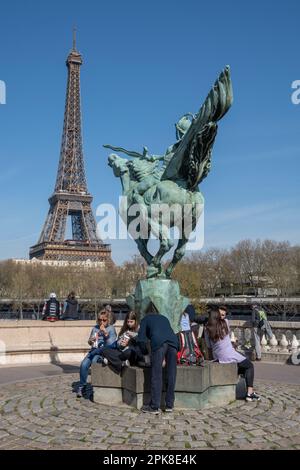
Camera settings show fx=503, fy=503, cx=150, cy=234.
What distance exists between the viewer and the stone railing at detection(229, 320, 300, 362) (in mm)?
13383

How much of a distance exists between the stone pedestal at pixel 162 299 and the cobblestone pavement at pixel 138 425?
1.96 m

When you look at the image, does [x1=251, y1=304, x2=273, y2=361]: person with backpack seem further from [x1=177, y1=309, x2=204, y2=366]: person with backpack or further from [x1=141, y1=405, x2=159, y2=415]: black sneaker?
[x1=141, y1=405, x2=159, y2=415]: black sneaker

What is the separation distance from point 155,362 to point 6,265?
8213 centimetres

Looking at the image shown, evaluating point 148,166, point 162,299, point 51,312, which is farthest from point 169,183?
point 51,312

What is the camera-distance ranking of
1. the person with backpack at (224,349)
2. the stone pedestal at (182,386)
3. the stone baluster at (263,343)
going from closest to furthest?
the stone pedestal at (182,386) → the person with backpack at (224,349) → the stone baluster at (263,343)

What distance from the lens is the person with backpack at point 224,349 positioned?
7707mm

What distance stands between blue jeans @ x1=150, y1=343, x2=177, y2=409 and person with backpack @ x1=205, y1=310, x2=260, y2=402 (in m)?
0.94

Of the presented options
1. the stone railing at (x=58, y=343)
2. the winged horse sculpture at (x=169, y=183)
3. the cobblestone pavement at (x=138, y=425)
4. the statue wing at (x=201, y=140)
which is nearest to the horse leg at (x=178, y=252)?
the winged horse sculpture at (x=169, y=183)

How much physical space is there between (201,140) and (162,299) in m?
2.89

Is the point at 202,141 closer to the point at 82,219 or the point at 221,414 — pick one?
the point at 221,414

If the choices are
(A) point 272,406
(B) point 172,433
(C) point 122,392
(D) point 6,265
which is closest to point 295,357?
(A) point 272,406

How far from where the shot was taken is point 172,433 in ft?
19.5

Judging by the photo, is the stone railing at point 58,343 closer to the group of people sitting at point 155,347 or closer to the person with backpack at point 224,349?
the group of people sitting at point 155,347
